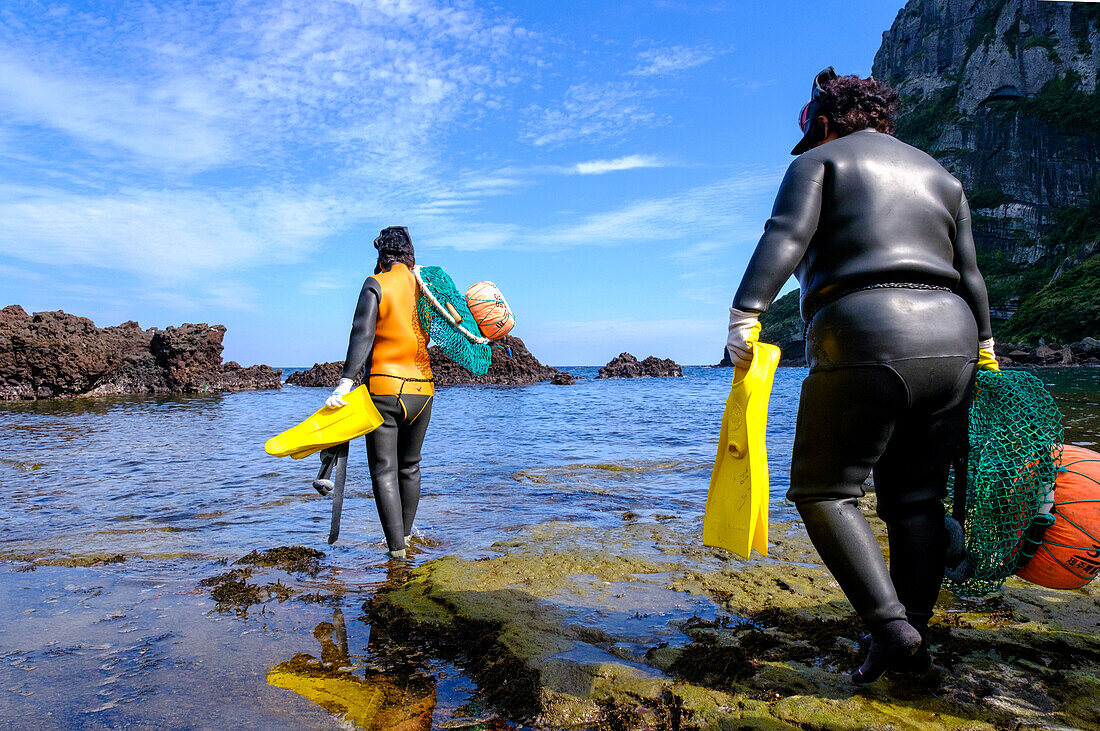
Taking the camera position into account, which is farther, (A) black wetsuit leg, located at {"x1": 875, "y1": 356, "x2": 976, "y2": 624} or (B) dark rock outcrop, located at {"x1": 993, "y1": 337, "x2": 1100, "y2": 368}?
(B) dark rock outcrop, located at {"x1": 993, "y1": 337, "x2": 1100, "y2": 368}

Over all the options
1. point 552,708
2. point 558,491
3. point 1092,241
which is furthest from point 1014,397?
point 1092,241

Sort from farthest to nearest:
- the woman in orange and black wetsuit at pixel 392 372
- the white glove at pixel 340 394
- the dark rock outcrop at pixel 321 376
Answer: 1. the dark rock outcrop at pixel 321 376
2. the woman in orange and black wetsuit at pixel 392 372
3. the white glove at pixel 340 394

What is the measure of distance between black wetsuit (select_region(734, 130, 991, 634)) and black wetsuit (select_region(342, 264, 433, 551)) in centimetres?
293

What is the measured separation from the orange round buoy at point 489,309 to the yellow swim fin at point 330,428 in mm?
1048

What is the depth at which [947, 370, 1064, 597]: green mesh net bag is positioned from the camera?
2.37m

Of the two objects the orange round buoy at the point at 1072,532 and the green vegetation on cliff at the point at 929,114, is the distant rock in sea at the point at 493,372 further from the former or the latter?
the green vegetation on cliff at the point at 929,114

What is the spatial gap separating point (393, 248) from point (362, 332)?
0.78 m

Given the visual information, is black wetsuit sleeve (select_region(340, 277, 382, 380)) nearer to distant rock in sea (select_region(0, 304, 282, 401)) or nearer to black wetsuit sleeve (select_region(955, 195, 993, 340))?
black wetsuit sleeve (select_region(955, 195, 993, 340))

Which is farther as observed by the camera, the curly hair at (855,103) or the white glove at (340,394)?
the white glove at (340,394)

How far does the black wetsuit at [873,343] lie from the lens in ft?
7.13

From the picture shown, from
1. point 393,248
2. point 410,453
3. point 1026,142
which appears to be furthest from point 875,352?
point 1026,142

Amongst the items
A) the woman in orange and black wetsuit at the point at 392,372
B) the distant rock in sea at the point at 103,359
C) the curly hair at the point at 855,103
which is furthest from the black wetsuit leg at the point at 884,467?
the distant rock in sea at the point at 103,359

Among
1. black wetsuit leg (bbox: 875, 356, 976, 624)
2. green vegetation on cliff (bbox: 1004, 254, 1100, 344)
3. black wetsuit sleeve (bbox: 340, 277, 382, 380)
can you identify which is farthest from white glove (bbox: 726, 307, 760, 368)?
green vegetation on cliff (bbox: 1004, 254, 1100, 344)

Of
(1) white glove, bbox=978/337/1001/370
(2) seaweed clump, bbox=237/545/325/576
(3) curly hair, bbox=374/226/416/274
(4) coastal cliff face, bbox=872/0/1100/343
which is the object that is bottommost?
(2) seaweed clump, bbox=237/545/325/576
